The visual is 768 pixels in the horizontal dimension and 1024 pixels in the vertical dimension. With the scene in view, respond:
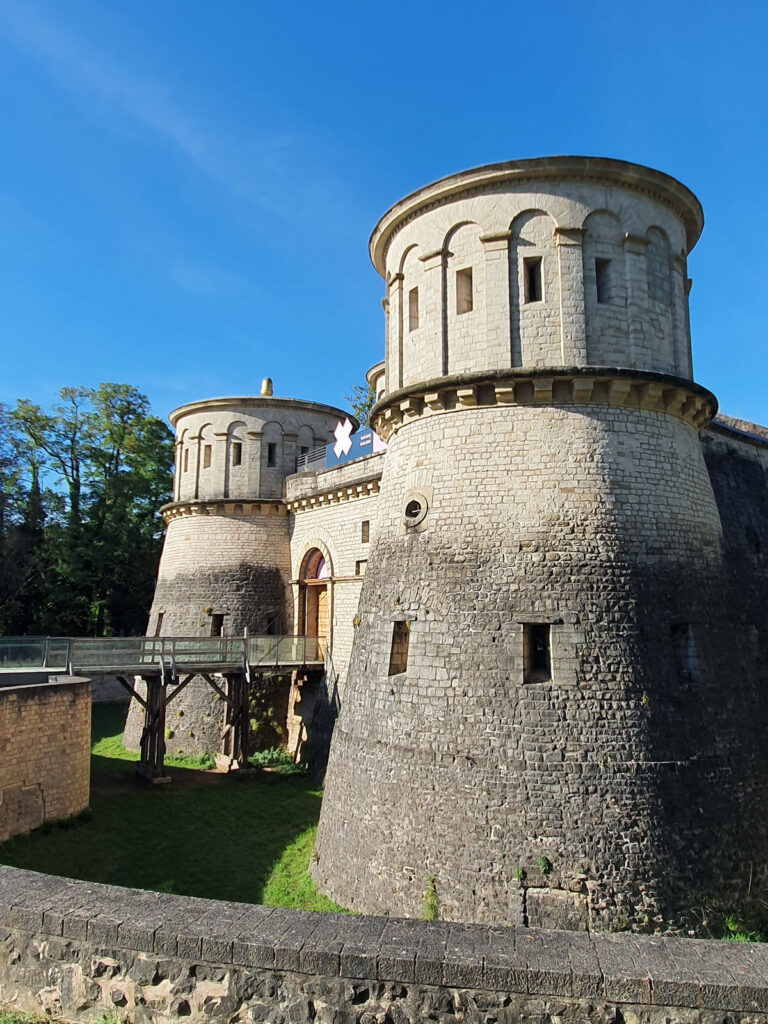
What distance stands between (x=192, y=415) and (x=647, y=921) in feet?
61.0

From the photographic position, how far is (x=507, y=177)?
36.2 feet

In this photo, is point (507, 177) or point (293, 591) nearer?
point (507, 177)

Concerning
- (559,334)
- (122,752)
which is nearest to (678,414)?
(559,334)

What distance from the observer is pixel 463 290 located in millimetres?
11469

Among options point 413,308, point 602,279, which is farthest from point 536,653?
point 413,308

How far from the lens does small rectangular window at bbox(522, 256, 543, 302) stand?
36.0 ft

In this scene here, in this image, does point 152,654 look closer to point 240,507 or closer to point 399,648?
point 240,507

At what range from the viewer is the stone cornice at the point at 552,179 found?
1088 centimetres

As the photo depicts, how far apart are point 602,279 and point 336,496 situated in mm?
9753

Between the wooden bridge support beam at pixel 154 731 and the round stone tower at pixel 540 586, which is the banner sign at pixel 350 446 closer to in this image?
the round stone tower at pixel 540 586

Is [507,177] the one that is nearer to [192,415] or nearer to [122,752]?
[192,415]

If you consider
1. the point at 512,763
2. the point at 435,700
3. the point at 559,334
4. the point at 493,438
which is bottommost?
the point at 512,763

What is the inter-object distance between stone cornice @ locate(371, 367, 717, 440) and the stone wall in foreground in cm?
740

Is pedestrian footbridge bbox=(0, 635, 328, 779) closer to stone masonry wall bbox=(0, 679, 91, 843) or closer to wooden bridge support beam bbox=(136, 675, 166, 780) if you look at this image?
wooden bridge support beam bbox=(136, 675, 166, 780)
